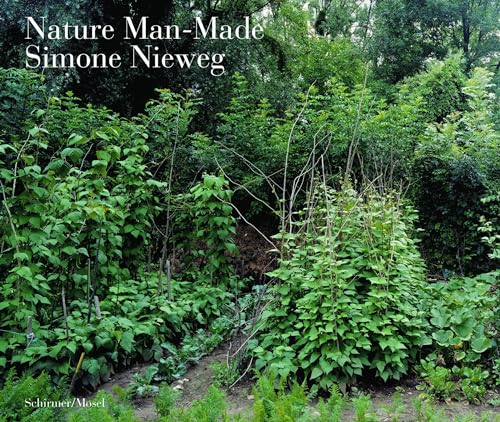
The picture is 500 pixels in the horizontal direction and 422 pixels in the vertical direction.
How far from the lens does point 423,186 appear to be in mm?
6984

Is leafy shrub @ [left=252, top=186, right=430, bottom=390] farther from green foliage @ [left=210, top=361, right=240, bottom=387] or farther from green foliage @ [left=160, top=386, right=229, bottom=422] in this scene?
green foliage @ [left=160, top=386, right=229, bottom=422]

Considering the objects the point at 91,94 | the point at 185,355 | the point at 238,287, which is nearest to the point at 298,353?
the point at 185,355

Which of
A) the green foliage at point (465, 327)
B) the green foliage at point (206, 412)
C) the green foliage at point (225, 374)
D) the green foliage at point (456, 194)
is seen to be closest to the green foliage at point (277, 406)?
the green foliage at point (206, 412)

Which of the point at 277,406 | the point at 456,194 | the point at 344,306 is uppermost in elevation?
the point at 456,194

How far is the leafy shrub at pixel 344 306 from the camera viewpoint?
3.50 m

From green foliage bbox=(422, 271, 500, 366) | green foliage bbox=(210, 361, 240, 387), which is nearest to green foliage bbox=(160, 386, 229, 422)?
green foliage bbox=(210, 361, 240, 387)

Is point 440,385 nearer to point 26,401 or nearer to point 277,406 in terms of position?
point 277,406

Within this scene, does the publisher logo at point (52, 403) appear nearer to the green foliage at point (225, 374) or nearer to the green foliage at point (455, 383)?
the green foliage at point (225, 374)

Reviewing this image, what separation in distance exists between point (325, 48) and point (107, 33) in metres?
7.35

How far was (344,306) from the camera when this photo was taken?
3.58 m

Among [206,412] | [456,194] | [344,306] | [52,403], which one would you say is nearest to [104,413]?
[206,412]

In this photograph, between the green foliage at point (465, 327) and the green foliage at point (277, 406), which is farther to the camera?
the green foliage at point (465, 327)

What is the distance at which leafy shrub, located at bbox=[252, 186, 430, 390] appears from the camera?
350cm

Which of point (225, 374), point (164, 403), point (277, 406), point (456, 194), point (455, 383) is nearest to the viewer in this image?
point (277, 406)
